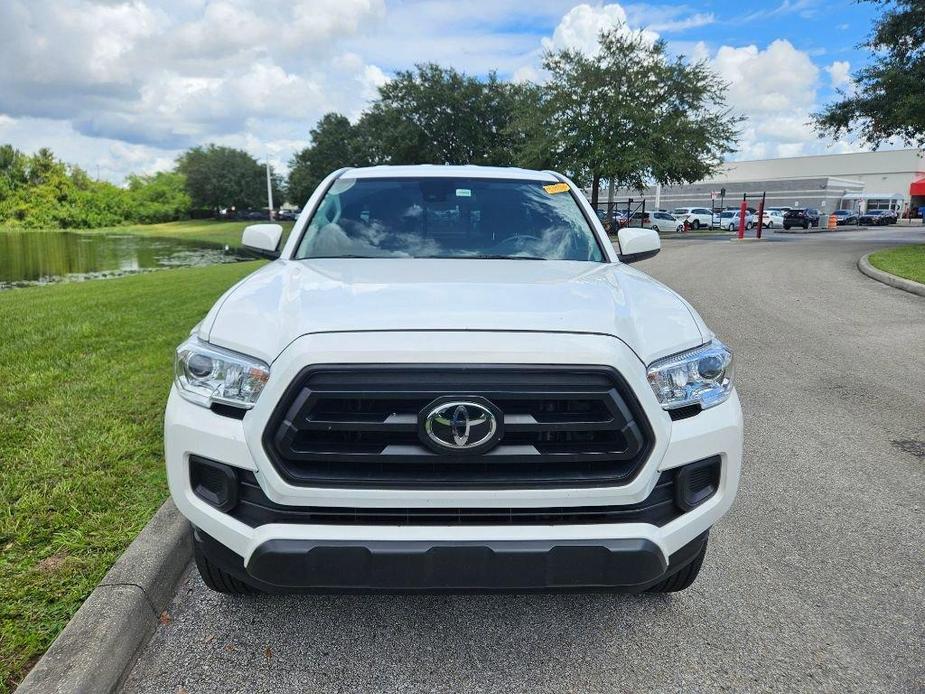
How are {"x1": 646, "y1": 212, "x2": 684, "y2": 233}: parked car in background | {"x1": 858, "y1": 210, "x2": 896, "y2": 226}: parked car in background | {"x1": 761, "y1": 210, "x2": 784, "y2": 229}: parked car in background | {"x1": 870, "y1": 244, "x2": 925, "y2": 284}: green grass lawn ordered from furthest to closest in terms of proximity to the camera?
{"x1": 858, "y1": 210, "x2": 896, "y2": 226}: parked car in background < {"x1": 761, "y1": 210, "x2": 784, "y2": 229}: parked car in background < {"x1": 646, "y1": 212, "x2": 684, "y2": 233}: parked car in background < {"x1": 870, "y1": 244, "x2": 925, "y2": 284}: green grass lawn

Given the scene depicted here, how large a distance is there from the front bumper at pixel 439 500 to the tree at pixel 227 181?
97228 mm

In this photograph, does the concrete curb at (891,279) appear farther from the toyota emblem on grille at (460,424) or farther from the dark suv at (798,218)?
the dark suv at (798,218)

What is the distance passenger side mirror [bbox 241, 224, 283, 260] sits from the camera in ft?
12.0

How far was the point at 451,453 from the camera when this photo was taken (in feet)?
A: 6.54

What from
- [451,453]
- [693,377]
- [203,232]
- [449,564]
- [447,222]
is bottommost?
[203,232]

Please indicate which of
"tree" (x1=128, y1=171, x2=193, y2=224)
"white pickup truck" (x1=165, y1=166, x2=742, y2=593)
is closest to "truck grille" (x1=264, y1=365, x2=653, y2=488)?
"white pickup truck" (x1=165, y1=166, x2=742, y2=593)

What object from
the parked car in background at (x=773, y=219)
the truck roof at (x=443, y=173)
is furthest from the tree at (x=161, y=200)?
the truck roof at (x=443, y=173)

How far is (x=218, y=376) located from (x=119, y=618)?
976mm

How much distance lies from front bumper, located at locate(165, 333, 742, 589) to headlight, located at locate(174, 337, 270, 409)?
7 centimetres

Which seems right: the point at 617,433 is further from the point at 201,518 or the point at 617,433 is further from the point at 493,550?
the point at 201,518

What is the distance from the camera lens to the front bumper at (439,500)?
198cm

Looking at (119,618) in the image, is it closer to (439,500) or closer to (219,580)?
(219,580)

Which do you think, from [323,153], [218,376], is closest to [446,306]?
[218,376]

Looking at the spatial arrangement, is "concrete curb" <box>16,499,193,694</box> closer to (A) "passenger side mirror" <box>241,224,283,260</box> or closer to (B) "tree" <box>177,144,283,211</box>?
(A) "passenger side mirror" <box>241,224,283,260</box>
